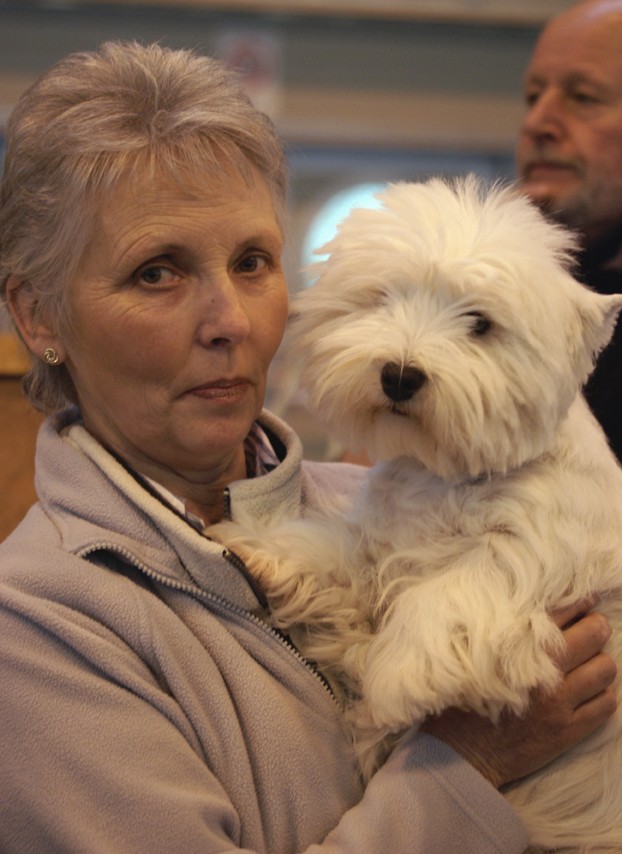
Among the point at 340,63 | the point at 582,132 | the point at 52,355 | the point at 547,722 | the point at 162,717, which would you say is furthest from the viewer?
the point at 340,63

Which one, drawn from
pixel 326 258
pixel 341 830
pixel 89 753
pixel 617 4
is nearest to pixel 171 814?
pixel 89 753

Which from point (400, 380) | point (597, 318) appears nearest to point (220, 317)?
point (400, 380)

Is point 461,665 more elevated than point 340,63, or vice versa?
point 340,63

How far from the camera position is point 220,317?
1404 mm

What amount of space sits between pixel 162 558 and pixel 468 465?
0.42 metres

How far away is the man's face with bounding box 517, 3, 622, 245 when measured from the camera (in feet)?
8.25

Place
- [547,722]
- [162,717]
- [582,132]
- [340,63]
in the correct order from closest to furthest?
[162,717] < [547,722] < [582,132] < [340,63]

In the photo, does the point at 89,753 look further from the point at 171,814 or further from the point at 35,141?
the point at 35,141

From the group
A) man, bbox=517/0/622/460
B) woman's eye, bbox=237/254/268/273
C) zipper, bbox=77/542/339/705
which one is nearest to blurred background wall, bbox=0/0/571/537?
man, bbox=517/0/622/460

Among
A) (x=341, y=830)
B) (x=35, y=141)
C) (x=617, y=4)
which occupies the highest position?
(x=617, y=4)

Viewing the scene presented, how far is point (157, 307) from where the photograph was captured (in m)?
1.40

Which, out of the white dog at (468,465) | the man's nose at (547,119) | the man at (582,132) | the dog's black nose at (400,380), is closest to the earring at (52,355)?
the white dog at (468,465)

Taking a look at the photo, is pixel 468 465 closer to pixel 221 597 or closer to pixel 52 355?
pixel 221 597

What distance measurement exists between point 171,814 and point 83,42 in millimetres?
3127
